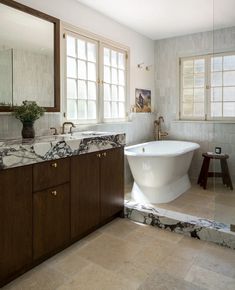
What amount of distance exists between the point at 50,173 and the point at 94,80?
1.86 metres

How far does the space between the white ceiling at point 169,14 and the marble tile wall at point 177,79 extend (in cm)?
20

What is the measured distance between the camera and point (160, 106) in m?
5.05

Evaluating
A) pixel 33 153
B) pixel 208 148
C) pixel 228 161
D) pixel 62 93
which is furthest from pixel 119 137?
pixel 208 148

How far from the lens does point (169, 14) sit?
364 centimetres

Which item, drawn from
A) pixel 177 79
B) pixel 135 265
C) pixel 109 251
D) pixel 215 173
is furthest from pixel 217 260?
pixel 177 79

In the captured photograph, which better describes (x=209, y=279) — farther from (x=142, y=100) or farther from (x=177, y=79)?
(x=177, y=79)

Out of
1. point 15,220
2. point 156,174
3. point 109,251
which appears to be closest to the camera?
point 15,220

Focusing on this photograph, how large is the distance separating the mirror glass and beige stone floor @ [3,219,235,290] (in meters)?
1.50

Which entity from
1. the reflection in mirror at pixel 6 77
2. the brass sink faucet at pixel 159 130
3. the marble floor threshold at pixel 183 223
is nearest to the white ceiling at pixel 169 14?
the reflection in mirror at pixel 6 77

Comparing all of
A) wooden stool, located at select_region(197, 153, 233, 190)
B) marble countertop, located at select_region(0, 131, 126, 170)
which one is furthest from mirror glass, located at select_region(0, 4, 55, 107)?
wooden stool, located at select_region(197, 153, 233, 190)

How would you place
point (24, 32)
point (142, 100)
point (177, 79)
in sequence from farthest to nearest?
point (177, 79)
point (142, 100)
point (24, 32)

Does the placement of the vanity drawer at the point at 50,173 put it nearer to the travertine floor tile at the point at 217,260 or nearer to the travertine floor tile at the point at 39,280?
the travertine floor tile at the point at 39,280

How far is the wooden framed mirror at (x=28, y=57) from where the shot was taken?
94.9 inches

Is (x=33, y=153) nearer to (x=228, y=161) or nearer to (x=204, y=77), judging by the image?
(x=228, y=161)
